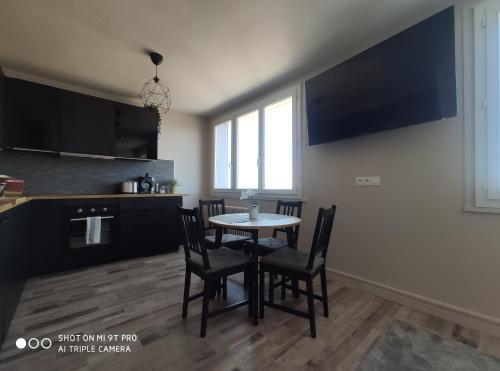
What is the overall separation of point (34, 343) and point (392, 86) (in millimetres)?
3447

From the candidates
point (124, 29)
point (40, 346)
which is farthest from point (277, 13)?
point (40, 346)

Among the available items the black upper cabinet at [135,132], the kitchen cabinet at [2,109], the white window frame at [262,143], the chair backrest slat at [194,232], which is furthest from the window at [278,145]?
the kitchen cabinet at [2,109]

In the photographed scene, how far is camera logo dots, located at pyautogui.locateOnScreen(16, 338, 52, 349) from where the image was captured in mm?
1514

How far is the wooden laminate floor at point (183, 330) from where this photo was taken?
1388 millimetres

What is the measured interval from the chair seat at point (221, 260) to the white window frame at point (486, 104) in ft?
6.21

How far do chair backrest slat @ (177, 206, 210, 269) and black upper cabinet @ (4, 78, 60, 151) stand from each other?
2536 millimetres

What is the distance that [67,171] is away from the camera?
10.9 feet

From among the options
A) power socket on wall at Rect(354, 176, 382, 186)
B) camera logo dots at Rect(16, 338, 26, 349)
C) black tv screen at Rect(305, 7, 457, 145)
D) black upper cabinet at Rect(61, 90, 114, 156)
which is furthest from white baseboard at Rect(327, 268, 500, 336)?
black upper cabinet at Rect(61, 90, 114, 156)

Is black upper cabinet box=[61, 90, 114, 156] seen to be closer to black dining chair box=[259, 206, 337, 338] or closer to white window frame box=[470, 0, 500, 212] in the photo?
black dining chair box=[259, 206, 337, 338]

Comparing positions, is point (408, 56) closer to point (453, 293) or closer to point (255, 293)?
point (453, 293)

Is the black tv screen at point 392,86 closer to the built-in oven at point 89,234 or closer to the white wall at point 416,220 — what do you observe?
the white wall at point 416,220

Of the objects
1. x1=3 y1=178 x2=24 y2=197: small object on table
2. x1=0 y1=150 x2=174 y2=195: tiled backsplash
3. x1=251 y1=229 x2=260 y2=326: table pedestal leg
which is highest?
x1=0 y1=150 x2=174 y2=195: tiled backsplash

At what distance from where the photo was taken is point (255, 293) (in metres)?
1.79

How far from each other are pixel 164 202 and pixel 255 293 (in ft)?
7.82
